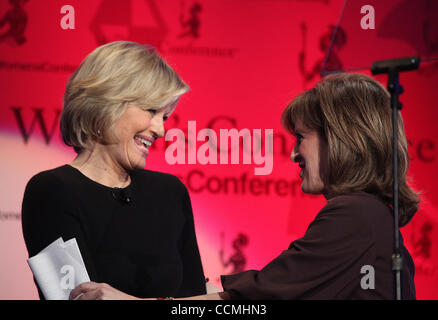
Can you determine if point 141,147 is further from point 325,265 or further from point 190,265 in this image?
point 325,265

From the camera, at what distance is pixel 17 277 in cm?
264

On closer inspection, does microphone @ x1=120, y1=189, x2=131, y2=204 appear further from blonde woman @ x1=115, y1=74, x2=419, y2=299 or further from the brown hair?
the brown hair

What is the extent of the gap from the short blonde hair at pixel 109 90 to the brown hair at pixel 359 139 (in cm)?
55

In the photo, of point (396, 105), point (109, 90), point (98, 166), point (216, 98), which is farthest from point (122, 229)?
point (216, 98)

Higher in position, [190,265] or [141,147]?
[141,147]

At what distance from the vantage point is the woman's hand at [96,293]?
1.27m

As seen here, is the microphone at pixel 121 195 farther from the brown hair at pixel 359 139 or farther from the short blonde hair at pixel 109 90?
the brown hair at pixel 359 139

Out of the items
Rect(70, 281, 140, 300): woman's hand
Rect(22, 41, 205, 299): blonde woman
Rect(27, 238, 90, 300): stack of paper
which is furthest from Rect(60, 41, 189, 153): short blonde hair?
Rect(70, 281, 140, 300): woman's hand

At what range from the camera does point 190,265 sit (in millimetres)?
1771

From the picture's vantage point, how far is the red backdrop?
2.68 metres

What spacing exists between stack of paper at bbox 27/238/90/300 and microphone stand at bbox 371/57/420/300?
31.9 inches

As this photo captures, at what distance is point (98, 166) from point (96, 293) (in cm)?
48

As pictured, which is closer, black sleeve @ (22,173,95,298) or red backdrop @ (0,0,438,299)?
black sleeve @ (22,173,95,298)
